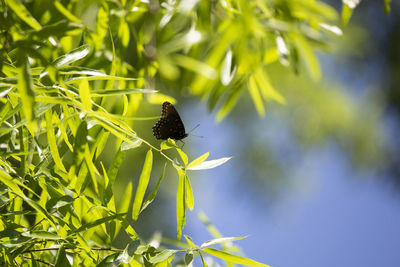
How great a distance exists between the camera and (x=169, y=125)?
3.66ft

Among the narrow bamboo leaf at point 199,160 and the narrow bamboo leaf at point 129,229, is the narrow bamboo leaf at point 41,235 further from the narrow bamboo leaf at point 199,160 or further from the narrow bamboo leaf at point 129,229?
the narrow bamboo leaf at point 199,160

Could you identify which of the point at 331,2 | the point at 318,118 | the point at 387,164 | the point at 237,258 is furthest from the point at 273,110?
the point at 237,258

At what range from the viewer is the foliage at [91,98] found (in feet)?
2.23

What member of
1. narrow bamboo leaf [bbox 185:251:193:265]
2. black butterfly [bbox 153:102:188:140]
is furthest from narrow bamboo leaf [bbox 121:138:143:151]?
black butterfly [bbox 153:102:188:140]

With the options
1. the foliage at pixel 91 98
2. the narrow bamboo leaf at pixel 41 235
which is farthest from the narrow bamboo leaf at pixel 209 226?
the narrow bamboo leaf at pixel 41 235

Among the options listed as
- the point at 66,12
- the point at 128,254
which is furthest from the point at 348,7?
the point at 128,254

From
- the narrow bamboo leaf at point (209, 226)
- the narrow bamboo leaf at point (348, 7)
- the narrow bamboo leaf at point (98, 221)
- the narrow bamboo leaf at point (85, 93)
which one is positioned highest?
the narrow bamboo leaf at point (348, 7)

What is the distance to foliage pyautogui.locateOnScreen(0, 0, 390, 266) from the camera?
0.68 metres

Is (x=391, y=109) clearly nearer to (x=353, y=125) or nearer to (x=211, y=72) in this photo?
(x=353, y=125)

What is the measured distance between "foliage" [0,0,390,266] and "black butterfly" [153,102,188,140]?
84mm

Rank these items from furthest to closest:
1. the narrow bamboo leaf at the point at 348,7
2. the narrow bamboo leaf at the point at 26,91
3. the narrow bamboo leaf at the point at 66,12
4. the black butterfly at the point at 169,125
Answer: the black butterfly at the point at 169,125, the narrow bamboo leaf at the point at 348,7, the narrow bamboo leaf at the point at 66,12, the narrow bamboo leaf at the point at 26,91

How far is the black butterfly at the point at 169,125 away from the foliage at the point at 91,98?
0.08 meters

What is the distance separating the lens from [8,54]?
767 mm

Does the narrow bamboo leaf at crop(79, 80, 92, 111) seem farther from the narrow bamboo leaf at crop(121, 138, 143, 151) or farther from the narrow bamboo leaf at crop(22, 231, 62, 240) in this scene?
the narrow bamboo leaf at crop(22, 231, 62, 240)
